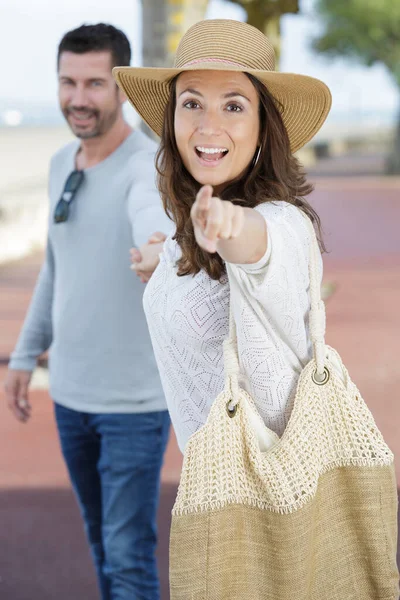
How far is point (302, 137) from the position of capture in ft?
7.70

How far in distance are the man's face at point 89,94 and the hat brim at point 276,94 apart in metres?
0.60

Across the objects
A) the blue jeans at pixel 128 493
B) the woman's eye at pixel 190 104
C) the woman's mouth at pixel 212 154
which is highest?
the woman's eye at pixel 190 104

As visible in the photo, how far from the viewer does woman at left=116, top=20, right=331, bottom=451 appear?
1.84 meters

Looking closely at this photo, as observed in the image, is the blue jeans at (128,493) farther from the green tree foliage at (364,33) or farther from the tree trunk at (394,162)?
the tree trunk at (394,162)

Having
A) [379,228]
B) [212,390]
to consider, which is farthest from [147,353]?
[379,228]

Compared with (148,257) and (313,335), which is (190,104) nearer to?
(148,257)

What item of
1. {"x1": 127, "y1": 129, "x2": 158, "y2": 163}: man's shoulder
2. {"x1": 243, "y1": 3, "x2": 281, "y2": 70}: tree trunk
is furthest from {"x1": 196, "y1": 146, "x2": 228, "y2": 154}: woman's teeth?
{"x1": 243, "y1": 3, "x2": 281, "y2": 70}: tree trunk

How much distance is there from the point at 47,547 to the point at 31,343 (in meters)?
1.42

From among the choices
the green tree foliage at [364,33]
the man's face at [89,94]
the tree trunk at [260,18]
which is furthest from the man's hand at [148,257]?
the green tree foliage at [364,33]

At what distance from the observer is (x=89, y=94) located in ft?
9.92

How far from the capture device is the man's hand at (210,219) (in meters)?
1.61

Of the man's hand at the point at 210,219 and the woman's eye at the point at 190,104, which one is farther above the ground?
the woman's eye at the point at 190,104

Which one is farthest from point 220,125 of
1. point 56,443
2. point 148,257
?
point 56,443

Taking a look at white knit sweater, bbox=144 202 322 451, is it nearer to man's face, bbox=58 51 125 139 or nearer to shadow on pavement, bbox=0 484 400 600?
man's face, bbox=58 51 125 139
